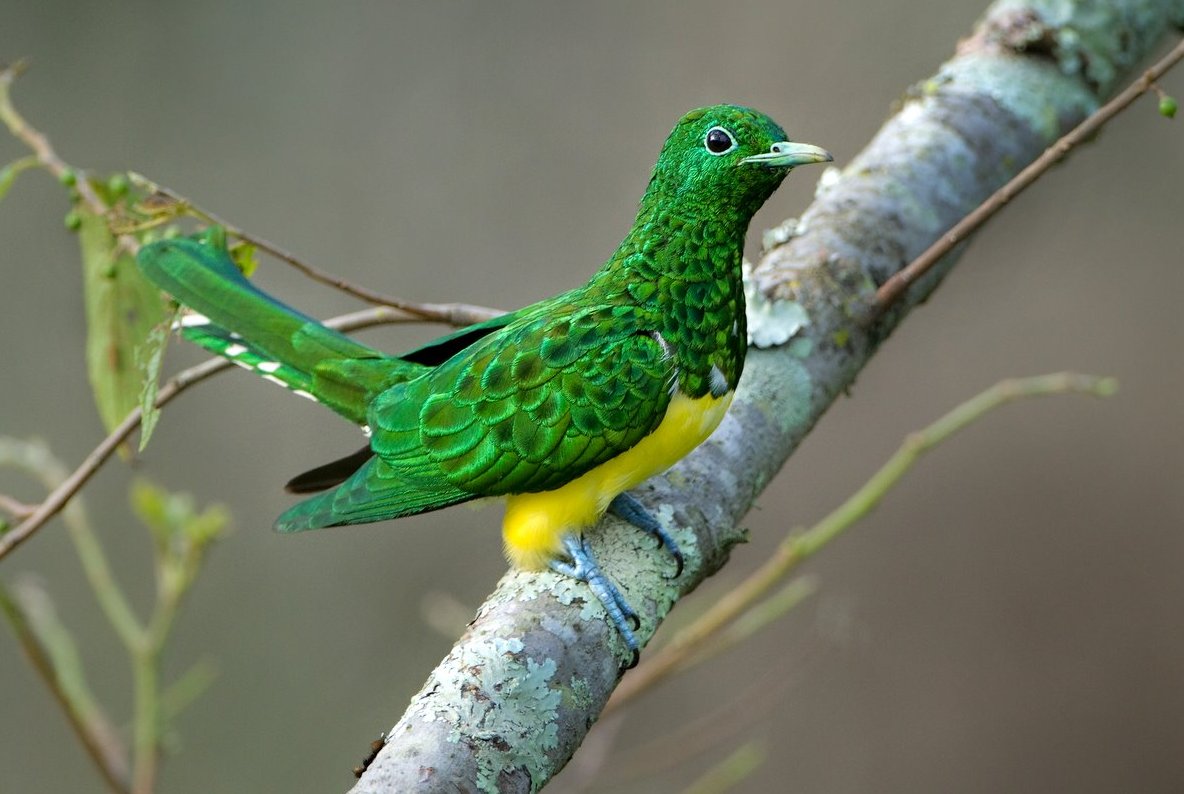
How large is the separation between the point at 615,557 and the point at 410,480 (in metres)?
0.38

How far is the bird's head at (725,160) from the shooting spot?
2.16m

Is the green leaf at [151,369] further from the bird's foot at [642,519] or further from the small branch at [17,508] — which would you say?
the bird's foot at [642,519]

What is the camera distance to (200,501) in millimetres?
4949

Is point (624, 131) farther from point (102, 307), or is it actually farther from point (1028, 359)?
point (102, 307)

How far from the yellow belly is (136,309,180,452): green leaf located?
610 mm

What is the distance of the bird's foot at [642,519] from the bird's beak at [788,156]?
2.00 ft

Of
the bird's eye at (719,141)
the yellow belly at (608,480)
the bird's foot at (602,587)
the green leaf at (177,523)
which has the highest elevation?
the bird's eye at (719,141)

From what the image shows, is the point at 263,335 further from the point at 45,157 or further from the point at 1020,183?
the point at 1020,183

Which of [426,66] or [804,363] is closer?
[804,363]

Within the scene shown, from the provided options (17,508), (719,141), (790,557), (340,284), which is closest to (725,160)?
(719,141)

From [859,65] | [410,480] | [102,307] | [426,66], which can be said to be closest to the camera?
[410,480]

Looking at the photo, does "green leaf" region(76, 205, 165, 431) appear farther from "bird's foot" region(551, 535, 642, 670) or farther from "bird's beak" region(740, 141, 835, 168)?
"bird's beak" region(740, 141, 835, 168)

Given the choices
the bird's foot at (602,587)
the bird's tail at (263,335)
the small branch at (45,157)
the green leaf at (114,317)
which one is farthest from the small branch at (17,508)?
the bird's foot at (602,587)

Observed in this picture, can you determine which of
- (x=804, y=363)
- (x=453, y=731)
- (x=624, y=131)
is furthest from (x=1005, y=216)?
(x=453, y=731)
